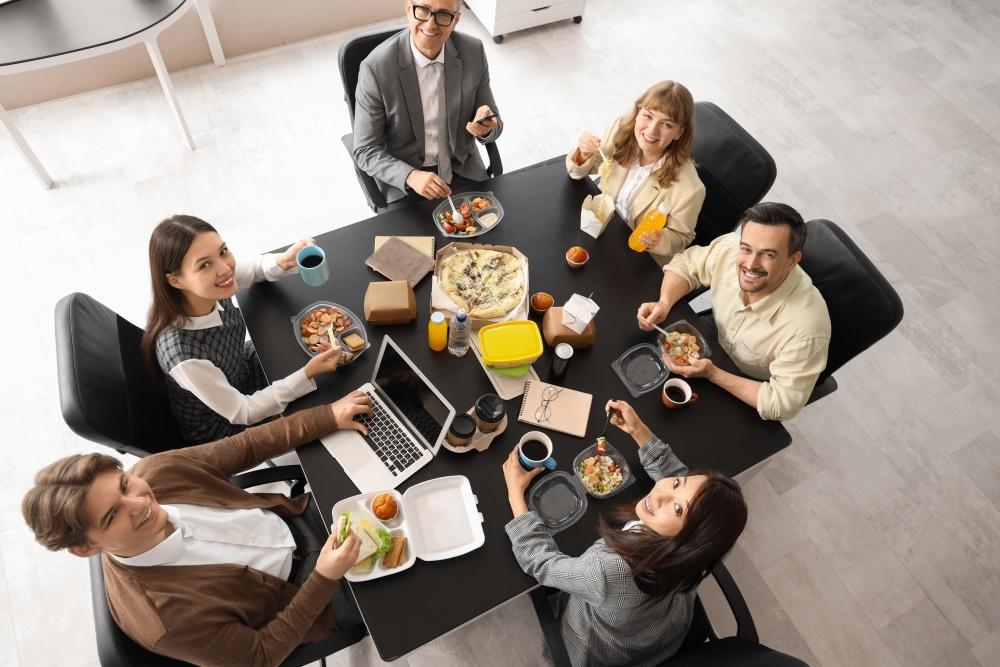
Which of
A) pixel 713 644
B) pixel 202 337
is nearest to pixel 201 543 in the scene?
pixel 202 337

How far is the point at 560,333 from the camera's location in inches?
74.8

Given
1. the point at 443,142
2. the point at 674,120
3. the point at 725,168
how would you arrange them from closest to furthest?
the point at 674,120
the point at 725,168
the point at 443,142

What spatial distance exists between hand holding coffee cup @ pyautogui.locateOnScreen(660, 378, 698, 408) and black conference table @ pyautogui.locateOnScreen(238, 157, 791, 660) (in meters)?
0.03

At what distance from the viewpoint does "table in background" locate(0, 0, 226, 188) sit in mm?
2707

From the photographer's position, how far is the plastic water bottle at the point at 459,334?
180 centimetres

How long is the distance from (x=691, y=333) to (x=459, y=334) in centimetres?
81

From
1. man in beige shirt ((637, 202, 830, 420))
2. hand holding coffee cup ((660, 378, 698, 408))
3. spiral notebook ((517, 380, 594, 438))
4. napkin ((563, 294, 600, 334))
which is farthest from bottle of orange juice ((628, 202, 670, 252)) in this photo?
spiral notebook ((517, 380, 594, 438))

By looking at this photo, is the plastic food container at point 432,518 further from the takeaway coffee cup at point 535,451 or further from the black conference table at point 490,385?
the takeaway coffee cup at point 535,451

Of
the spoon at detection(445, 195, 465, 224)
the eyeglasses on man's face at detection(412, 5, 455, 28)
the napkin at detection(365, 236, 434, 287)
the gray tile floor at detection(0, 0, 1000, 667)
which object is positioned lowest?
the gray tile floor at detection(0, 0, 1000, 667)

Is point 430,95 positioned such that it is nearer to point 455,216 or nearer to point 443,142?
point 443,142

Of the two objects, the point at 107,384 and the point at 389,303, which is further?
the point at 389,303

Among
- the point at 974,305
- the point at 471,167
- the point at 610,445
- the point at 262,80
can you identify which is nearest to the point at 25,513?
the point at 610,445

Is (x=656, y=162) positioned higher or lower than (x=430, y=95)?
lower

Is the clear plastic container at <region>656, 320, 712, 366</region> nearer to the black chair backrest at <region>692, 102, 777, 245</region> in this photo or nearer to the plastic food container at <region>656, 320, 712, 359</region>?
the plastic food container at <region>656, 320, 712, 359</region>
